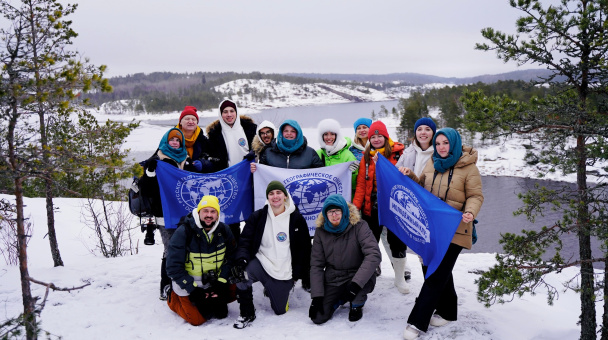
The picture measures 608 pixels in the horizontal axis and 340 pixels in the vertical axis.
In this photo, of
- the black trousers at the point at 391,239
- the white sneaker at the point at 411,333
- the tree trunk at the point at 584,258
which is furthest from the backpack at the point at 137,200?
the tree trunk at the point at 584,258

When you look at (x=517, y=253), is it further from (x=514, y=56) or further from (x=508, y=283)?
(x=514, y=56)

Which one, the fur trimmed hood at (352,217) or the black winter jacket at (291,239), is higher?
the fur trimmed hood at (352,217)

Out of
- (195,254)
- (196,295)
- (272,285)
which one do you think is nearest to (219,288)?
(196,295)

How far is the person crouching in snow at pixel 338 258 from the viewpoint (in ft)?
17.0

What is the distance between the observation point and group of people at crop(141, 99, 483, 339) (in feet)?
15.4

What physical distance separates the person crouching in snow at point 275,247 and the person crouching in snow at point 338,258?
324mm

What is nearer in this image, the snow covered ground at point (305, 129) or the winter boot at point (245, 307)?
the winter boot at point (245, 307)

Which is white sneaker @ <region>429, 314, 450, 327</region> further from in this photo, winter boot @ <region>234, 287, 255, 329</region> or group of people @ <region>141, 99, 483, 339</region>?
winter boot @ <region>234, 287, 255, 329</region>

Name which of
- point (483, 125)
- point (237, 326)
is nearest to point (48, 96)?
point (237, 326)

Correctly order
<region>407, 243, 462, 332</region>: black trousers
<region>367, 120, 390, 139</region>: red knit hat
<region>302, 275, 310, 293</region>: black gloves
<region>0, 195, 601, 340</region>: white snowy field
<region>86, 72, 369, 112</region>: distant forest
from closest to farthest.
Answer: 1. <region>407, 243, 462, 332</region>: black trousers
2. <region>0, 195, 601, 340</region>: white snowy field
3. <region>367, 120, 390, 139</region>: red knit hat
4. <region>302, 275, 310, 293</region>: black gloves
5. <region>86, 72, 369, 112</region>: distant forest

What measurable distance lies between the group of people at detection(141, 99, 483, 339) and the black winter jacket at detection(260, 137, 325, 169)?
16 millimetres

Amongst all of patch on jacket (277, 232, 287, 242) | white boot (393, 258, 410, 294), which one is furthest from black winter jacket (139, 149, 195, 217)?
white boot (393, 258, 410, 294)

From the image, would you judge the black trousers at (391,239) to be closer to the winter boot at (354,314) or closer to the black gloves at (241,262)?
the winter boot at (354,314)

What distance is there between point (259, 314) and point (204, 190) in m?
2.08
